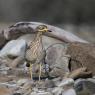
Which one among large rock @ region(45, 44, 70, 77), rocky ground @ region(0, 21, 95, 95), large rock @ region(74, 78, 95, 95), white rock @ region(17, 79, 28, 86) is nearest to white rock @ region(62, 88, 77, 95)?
rocky ground @ region(0, 21, 95, 95)

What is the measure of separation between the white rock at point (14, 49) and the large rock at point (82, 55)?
2.95ft

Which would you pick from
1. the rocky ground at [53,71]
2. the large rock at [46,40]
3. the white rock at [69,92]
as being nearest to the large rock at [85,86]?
the rocky ground at [53,71]

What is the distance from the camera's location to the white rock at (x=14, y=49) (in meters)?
6.36

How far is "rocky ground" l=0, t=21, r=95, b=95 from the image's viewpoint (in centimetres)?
471

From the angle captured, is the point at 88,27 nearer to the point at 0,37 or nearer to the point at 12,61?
the point at 12,61

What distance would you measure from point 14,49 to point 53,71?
42.1 inches

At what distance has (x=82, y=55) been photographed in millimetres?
5605

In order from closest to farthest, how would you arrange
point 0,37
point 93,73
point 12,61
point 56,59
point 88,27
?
1. point 88,27
2. point 93,73
3. point 56,59
4. point 12,61
5. point 0,37

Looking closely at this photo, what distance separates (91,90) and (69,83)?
24 centimetres

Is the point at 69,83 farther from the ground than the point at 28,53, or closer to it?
closer to it

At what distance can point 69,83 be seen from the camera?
15.5 feet

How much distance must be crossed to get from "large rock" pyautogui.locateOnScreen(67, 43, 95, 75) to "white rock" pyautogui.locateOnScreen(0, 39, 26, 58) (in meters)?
0.90

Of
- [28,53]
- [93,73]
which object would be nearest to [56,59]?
[93,73]

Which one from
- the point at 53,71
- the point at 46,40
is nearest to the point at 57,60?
the point at 53,71
